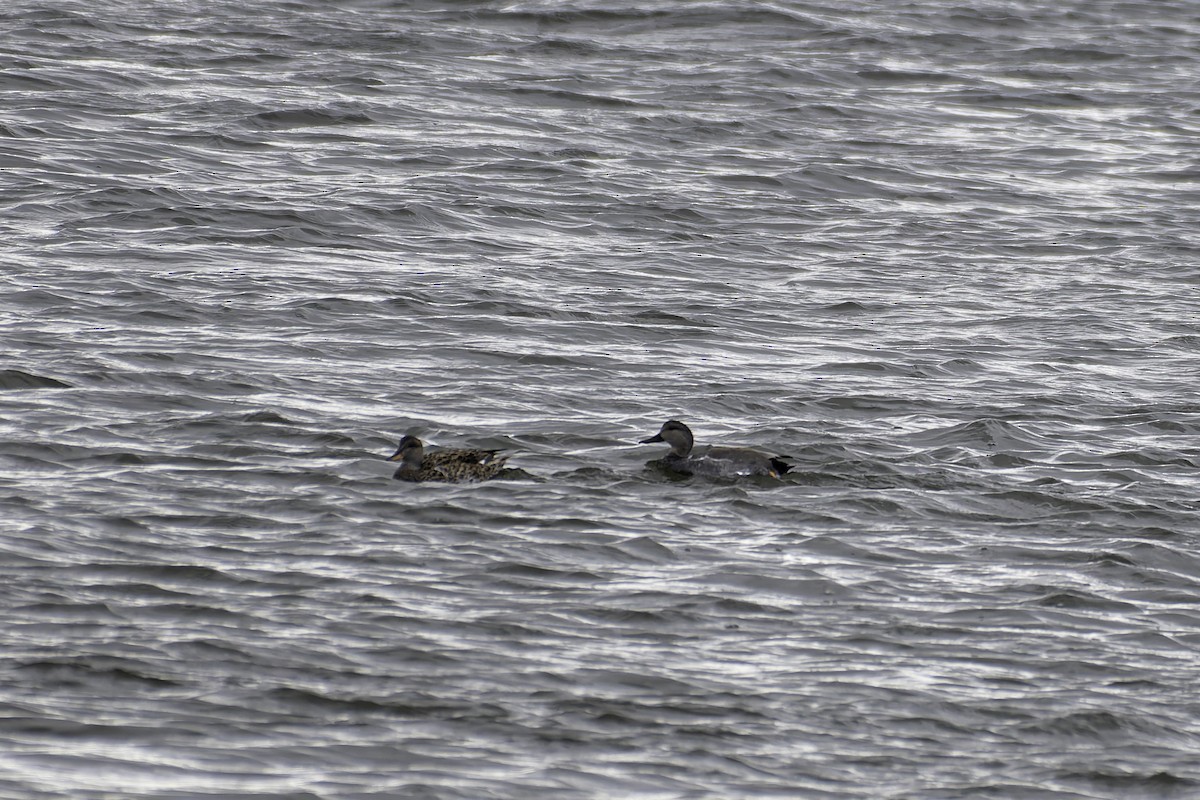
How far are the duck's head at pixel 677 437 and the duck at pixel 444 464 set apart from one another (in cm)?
120

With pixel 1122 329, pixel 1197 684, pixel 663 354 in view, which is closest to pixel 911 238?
pixel 1122 329

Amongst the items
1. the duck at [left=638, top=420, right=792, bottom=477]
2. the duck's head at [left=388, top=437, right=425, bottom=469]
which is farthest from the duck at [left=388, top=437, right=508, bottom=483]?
the duck at [left=638, top=420, right=792, bottom=477]

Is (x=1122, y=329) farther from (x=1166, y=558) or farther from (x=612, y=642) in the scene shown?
(x=612, y=642)

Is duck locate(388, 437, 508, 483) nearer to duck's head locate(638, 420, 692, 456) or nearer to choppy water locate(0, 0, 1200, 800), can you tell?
choppy water locate(0, 0, 1200, 800)

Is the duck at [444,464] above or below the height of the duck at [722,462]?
above

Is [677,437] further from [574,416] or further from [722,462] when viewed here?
[574,416]

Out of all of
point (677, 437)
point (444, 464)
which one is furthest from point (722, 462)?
point (444, 464)

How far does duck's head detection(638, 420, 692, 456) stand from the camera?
12.8 metres

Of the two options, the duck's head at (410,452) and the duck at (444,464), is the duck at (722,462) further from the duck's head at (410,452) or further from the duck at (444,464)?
the duck's head at (410,452)

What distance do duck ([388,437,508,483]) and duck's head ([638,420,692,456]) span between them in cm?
120

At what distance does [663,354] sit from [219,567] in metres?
6.28

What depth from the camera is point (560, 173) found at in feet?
72.8

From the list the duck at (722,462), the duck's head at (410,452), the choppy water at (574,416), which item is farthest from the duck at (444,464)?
the duck at (722,462)

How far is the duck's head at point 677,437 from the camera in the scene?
12.8 metres
